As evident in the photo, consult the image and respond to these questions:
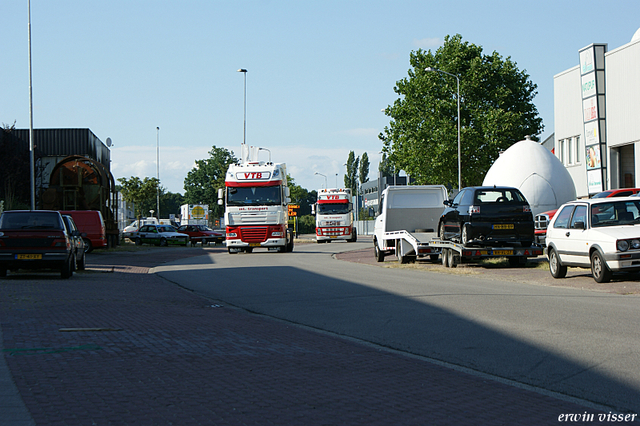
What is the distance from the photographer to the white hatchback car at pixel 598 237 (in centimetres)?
1358

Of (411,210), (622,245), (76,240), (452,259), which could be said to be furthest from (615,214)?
(76,240)

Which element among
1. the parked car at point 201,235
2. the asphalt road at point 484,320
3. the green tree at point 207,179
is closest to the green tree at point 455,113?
the parked car at point 201,235

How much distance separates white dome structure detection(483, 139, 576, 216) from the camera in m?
35.0

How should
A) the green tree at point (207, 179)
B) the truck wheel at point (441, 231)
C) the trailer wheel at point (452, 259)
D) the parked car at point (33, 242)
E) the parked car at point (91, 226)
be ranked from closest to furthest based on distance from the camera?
the parked car at point (33, 242)
the trailer wheel at point (452, 259)
the truck wheel at point (441, 231)
the parked car at point (91, 226)
the green tree at point (207, 179)

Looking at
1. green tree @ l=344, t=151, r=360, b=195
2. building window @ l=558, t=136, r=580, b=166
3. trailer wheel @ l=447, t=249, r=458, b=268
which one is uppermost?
green tree @ l=344, t=151, r=360, b=195

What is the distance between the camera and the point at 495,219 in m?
19.1

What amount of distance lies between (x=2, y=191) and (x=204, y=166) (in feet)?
210

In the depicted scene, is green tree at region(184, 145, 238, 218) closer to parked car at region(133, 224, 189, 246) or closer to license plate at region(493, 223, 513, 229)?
parked car at region(133, 224, 189, 246)

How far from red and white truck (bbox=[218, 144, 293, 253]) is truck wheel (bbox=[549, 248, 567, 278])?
54.2 feet

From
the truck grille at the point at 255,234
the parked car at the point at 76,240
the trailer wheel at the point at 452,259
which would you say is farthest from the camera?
the truck grille at the point at 255,234

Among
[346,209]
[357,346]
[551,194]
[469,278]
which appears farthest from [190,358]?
[346,209]

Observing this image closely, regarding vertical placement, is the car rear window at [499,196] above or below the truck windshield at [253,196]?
below

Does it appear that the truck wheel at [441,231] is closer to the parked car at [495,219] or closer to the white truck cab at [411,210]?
the parked car at [495,219]

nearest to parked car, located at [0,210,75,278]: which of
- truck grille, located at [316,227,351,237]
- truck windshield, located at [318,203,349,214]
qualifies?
truck windshield, located at [318,203,349,214]
